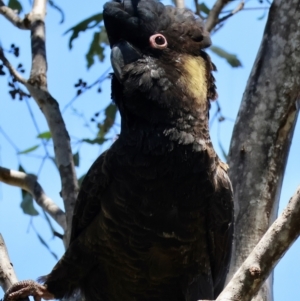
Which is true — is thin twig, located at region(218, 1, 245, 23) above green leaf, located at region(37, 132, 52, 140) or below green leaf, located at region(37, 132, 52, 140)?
above

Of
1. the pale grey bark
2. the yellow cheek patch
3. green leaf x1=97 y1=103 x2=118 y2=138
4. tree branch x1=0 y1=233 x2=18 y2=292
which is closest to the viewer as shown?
tree branch x1=0 y1=233 x2=18 y2=292

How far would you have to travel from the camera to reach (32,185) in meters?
3.68

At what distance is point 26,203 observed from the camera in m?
4.29

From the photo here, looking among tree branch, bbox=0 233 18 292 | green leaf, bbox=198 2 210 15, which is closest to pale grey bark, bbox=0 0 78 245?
tree branch, bbox=0 233 18 292

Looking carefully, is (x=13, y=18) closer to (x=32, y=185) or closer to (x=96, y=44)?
(x=96, y=44)

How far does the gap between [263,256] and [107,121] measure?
9.92ft

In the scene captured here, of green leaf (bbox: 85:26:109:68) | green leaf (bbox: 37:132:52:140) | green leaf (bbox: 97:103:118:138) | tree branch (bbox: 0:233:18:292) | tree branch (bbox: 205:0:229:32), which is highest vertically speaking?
green leaf (bbox: 85:26:109:68)

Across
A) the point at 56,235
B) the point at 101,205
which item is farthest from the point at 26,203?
the point at 101,205

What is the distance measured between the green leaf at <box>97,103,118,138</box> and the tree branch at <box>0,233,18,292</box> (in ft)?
7.76

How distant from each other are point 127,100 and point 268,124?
2.57 ft

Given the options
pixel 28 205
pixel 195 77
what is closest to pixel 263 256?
pixel 195 77

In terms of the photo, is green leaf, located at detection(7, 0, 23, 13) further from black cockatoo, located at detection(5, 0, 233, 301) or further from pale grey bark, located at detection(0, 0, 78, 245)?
black cockatoo, located at detection(5, 0, 233, 301)

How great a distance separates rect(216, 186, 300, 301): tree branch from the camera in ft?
6.23

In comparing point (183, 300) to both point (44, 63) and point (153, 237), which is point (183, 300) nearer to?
point (153, 237)
